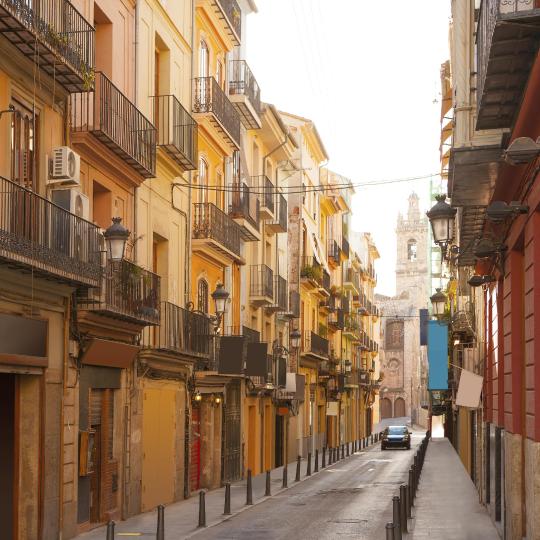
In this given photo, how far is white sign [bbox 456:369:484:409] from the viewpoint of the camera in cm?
1911

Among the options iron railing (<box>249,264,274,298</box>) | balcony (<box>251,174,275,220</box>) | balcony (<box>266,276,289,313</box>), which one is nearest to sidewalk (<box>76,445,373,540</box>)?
iron railing (<box>249,264,274,298</box>)

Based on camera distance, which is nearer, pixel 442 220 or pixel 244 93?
pixel 442 220

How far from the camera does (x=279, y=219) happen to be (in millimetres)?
37875

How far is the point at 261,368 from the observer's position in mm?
29281

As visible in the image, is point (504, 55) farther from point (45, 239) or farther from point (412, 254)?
point (412, 254)

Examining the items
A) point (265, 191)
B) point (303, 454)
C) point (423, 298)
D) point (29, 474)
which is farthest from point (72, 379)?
point (423, 298)

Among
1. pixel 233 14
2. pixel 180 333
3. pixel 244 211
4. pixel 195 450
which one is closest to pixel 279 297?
pixel 244 211

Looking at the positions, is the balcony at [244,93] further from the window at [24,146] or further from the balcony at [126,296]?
the window at [24,146]

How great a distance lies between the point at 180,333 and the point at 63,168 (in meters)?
7.82

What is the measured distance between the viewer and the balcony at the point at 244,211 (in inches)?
1192

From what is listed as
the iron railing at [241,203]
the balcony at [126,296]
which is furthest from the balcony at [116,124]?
the iron railing at [241,203]

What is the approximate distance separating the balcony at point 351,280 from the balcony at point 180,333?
40061mm

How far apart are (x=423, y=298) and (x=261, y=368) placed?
81.3 m

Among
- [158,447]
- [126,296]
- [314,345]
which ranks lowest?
[158,447]
